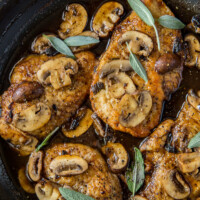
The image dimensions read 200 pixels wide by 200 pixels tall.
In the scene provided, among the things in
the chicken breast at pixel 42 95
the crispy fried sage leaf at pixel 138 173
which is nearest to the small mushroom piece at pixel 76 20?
the chicken breast at pixel 42 95

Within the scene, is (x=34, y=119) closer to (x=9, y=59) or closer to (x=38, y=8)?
(x=9, y=59)

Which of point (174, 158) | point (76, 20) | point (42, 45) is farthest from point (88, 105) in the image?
point (174, 158)

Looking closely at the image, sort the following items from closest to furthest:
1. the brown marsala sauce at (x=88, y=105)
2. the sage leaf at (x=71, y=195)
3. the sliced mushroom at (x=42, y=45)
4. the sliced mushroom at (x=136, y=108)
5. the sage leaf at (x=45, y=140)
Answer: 1. the sage leaf at (x=71, y=195)
2. the sliced mushroom at (x=136, y=108)
3. the sage leaf at (x=45, y=140)
4. the brown marsala sauce at (x=88, y=105)
5. the sliced mushroom at (x=42, y=45)

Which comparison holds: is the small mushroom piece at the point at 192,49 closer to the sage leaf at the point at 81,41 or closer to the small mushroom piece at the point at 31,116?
the sage leaf at the point at 81,41

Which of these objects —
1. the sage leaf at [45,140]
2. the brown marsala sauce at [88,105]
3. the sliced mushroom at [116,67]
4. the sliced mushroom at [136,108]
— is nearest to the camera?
the sliced mushroom at [136,108]

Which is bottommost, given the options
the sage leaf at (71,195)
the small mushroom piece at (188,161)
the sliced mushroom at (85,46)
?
the small mushroom piece at (188,161)

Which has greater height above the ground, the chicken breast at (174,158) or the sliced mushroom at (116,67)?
the sliced mushroom at (116,67)
